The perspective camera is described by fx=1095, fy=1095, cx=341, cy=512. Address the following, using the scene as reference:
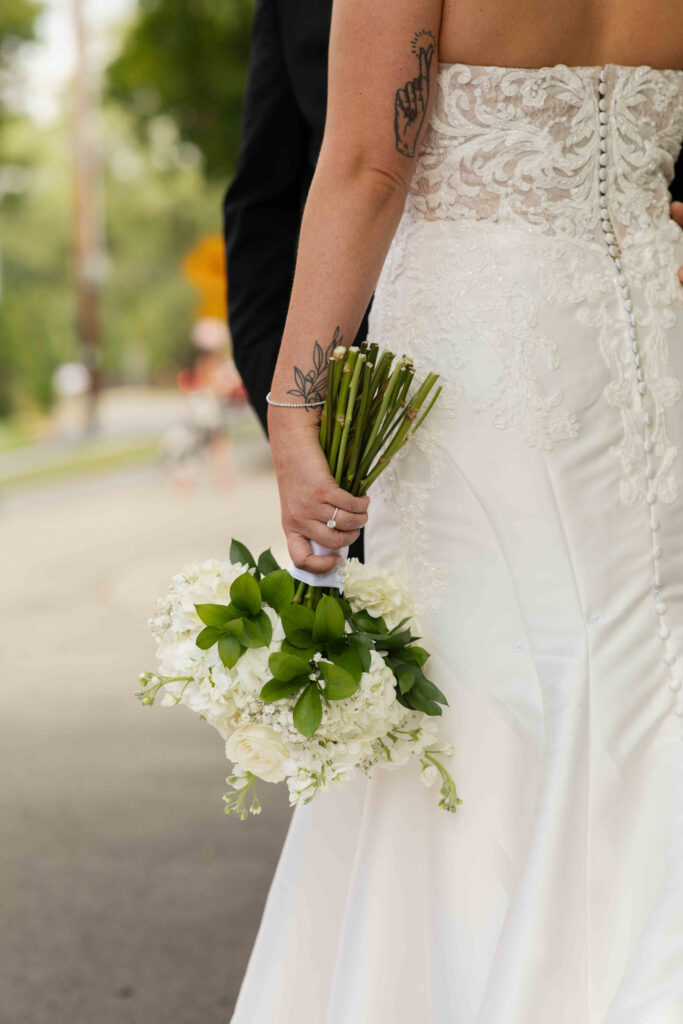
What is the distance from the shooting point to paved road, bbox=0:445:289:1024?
2.70m

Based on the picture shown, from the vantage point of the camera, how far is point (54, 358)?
73.0 ft

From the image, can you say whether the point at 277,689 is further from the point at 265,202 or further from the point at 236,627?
the point at 265,202

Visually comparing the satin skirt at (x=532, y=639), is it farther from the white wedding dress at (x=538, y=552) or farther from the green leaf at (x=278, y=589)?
the green leaf at (x=278, y=589)

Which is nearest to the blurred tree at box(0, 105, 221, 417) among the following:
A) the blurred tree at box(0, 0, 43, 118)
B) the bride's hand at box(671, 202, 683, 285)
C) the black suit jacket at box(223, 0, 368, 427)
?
the blurred tree at box(0, 0, 43, 118)

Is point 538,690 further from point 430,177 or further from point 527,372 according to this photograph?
point 430,177

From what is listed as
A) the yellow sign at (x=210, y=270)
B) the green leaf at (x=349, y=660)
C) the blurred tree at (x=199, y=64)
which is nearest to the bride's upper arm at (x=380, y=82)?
the green leaf at (x=349, y=660)

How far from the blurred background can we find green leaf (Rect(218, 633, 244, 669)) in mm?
1449

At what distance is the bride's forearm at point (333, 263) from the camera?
1527mm

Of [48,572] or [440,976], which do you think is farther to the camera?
[48,572]

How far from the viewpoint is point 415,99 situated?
1.51 metres

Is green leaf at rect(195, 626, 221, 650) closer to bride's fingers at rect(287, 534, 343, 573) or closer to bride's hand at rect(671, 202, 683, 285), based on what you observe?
bride's fingers at rect(287, 534, 343, 573)

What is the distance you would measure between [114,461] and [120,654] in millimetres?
10220

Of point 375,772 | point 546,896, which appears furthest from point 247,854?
point 546,896

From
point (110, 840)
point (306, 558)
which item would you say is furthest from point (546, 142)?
point (110, 840)
